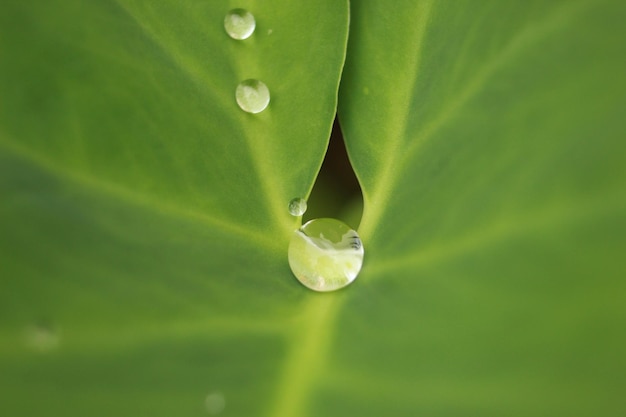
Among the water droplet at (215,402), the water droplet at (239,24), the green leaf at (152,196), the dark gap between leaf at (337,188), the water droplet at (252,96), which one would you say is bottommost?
the water droplet at (215,402)

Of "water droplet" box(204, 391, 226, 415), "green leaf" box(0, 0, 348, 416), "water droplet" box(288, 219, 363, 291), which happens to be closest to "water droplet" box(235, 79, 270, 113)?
"green leaf" box(0, 0, 348, 416)

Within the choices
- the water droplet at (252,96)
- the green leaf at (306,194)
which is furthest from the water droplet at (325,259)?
the water droplet at (252,96)

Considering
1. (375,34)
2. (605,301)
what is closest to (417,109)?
(375,34)

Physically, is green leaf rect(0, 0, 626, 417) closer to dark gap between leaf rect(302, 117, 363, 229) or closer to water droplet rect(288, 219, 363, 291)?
water droplet rect(288, 219, 363, 291)

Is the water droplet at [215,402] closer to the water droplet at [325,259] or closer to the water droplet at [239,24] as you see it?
the water droplet at [325,259]

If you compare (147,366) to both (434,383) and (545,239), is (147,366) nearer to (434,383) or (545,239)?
(434,383)

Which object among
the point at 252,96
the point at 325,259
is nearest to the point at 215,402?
the point at 325,259
